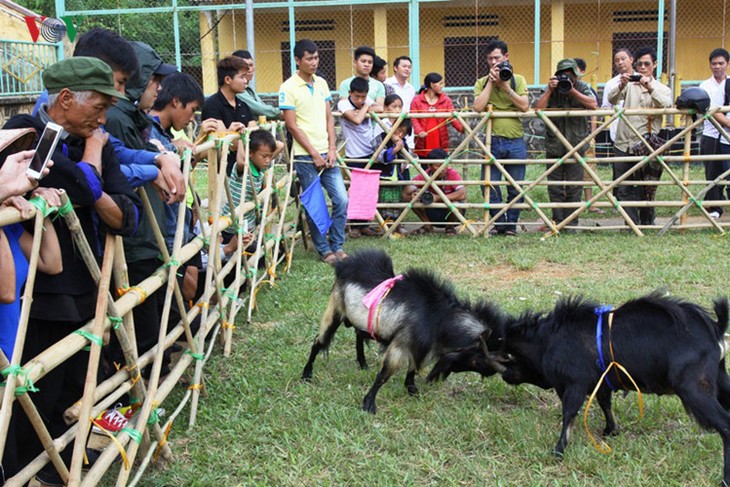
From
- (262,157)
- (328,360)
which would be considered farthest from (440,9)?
(328,360)

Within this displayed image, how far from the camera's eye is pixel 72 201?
2.91m

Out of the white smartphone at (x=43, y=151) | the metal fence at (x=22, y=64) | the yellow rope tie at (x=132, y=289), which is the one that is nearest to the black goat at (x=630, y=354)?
the yellow rope tie at (x=132, y=289)

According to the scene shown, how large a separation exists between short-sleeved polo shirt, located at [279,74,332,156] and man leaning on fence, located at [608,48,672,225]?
133 inches

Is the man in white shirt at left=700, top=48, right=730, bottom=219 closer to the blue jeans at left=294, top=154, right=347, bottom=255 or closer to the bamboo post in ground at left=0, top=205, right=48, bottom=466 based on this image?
the blue jeans at left=294, top=154, right=347, bottom=255

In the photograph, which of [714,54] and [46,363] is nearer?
[46,363]

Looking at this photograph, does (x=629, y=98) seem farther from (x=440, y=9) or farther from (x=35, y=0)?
(x=35, y=0)

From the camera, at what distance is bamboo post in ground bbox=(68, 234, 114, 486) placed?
274 centimetres

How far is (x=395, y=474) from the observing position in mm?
3617

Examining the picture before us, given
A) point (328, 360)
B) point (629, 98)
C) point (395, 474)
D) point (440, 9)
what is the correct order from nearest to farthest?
1. point (395, 474)
2. point (328, 360)
3. point (629, 98)
4. point (440, 9)

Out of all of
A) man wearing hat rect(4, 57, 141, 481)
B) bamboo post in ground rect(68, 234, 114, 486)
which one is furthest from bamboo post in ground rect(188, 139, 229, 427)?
bamboo post in ground rect(68, 234, 114, 486)

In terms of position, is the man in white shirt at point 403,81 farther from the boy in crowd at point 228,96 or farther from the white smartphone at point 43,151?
the white smartphone at point 43,151

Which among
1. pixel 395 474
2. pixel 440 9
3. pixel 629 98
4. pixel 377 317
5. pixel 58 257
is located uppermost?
pixel 440 9

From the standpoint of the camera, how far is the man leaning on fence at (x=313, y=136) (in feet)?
25.6

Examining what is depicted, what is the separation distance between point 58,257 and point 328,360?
2.63 m
